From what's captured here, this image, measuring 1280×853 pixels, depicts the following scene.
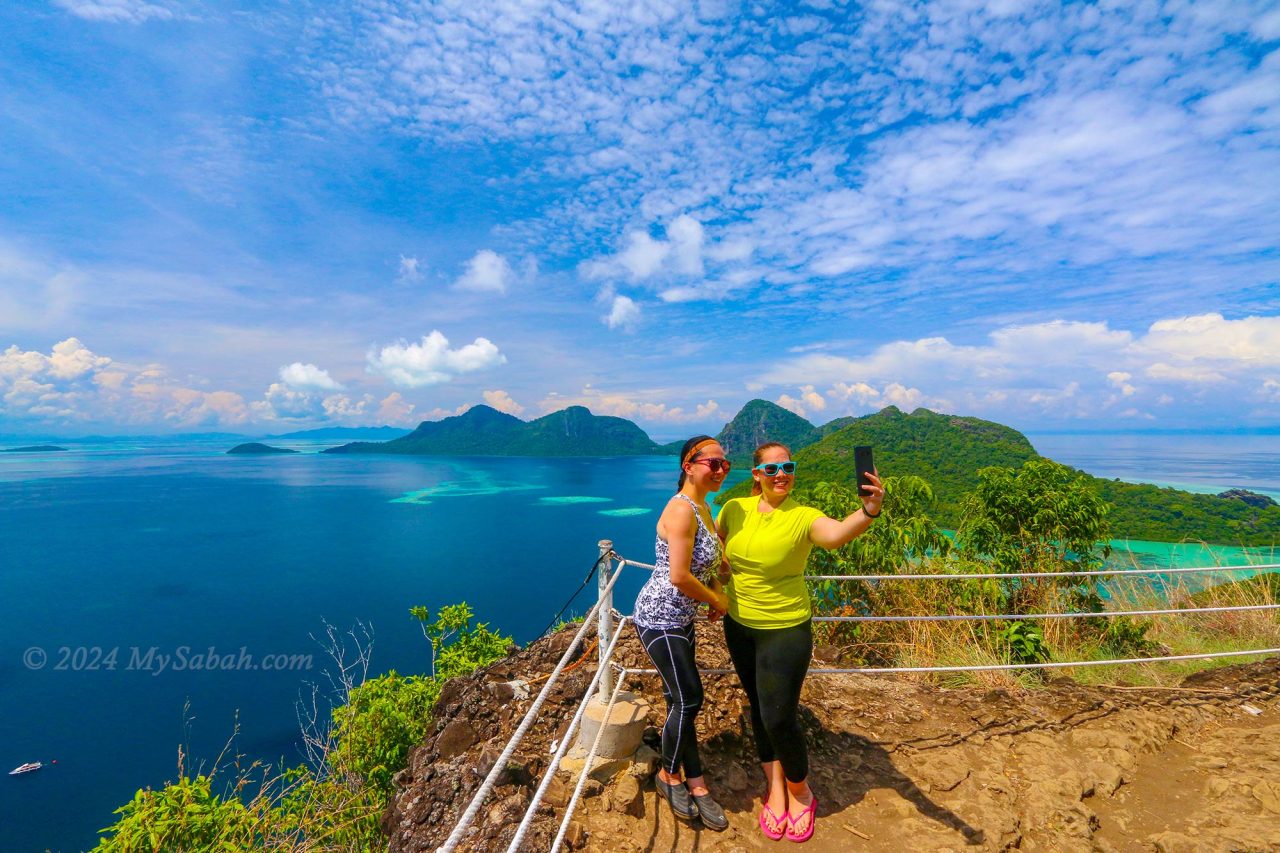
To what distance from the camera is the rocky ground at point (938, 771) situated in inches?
98.7

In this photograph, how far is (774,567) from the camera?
2357mm

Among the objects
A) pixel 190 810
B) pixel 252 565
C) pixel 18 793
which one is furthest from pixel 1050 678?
pixel 252 565

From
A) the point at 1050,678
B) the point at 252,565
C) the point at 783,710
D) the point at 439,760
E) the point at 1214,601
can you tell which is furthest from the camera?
the point at 252,565

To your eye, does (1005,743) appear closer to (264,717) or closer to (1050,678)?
(1050,678)

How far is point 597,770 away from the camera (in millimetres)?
2631

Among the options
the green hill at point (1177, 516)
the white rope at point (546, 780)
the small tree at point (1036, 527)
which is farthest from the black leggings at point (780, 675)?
the green hill at point (1177, 516)

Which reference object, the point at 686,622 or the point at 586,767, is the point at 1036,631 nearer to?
the point at 686,622

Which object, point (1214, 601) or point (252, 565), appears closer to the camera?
point (1214, 601)

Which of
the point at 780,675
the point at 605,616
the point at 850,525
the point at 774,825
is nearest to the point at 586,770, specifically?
the point at 605,616

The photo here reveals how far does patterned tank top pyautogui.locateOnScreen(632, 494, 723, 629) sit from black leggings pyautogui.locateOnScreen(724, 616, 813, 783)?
279mm

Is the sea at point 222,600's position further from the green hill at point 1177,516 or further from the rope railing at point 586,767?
the rope railing at point 586,767

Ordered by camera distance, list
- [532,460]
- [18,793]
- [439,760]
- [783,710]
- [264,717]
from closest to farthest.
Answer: [783,710]
[439,760]
[18,793]
[264,717]
[532,460]

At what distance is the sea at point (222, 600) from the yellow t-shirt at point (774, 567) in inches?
217

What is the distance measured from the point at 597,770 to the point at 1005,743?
2535 mm
